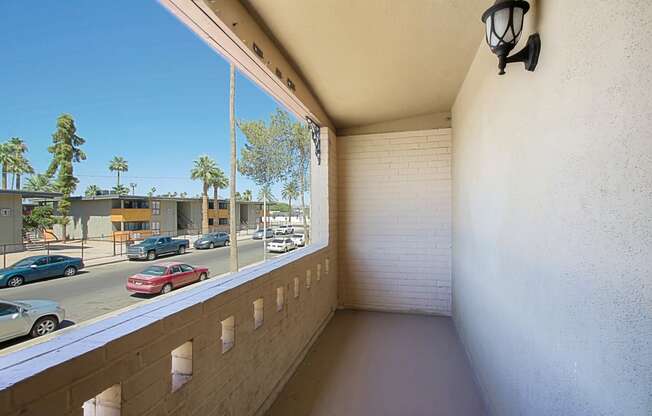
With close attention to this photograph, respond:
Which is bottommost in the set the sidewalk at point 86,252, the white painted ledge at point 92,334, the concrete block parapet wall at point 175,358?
the concrete block parapet wall at point 175,358

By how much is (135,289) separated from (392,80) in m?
2.78

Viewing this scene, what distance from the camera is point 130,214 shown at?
1150mm

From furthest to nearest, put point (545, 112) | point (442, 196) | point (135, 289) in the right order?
1. point (442, 196)
2. point (545, 112)
3. point (135, 289)

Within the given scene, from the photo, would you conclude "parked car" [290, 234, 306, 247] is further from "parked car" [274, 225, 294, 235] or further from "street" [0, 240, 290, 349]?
"street" [0, 240, 290, 349]

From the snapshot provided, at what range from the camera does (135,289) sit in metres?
1.24

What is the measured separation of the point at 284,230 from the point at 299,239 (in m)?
0.72

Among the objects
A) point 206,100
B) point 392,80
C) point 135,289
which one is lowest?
point 135,289

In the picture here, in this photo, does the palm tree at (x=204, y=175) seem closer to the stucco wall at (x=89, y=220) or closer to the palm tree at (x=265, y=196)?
the stucco wall at (x=89, y=220)

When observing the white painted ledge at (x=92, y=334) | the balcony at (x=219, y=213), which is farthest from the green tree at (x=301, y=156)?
the white painted ledge at (x=92, y=334)

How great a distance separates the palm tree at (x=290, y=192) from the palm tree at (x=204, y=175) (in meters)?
1.68

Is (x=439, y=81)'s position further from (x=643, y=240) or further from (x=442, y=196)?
(x=643, y=240)

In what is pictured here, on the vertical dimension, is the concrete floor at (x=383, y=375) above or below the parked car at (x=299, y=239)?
below

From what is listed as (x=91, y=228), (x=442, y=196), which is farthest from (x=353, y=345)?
(x=91, y=228)

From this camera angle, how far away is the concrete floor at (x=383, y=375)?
238 centimetres
